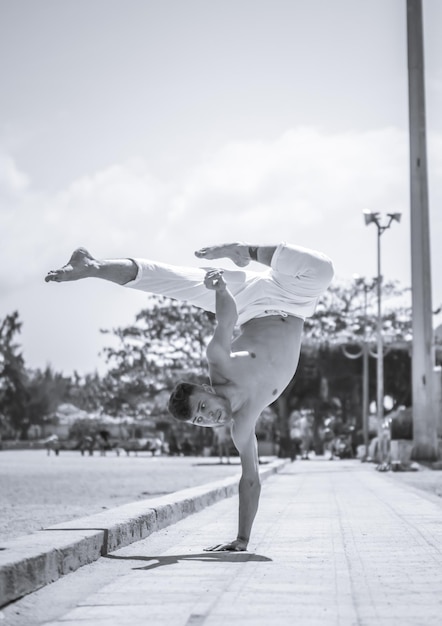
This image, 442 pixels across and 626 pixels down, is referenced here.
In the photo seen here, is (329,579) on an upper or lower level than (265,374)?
lower

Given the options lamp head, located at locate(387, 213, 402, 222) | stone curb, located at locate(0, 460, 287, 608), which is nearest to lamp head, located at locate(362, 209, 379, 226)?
lamp head, located at locate(387, 213, 402, 222)

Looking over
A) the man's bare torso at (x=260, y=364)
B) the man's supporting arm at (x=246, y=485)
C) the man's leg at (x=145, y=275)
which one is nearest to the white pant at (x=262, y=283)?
the man's leg at (x=145, y=275)

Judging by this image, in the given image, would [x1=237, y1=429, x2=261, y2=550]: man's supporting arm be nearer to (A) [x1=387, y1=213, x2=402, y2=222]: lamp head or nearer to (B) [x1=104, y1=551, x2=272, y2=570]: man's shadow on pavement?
(B) [x1=104, y1=551, x2=272, y2=570]: man's shadow on pavement

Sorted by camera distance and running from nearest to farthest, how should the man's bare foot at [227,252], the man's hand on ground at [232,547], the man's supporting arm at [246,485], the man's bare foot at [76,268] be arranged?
the man's bare foot at [76,268] → the man's hand on ground at [232,547] → the man's supporting arm at [246,485] → the man's bare foot at [227,252]

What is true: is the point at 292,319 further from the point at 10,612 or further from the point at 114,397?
the point at 114,397

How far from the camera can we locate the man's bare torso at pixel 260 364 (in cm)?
645

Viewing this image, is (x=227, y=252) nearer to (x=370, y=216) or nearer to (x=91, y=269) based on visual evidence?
(x=91, y=269)

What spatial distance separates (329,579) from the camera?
16.8 ft

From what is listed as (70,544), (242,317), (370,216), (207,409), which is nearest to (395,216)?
(370,216)

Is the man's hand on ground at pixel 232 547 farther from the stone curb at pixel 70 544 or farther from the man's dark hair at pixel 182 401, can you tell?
the man's dark hair at pixel 182 401

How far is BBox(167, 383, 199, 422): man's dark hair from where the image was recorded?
5.92 meters

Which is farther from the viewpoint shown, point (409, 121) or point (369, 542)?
point (409, 121)

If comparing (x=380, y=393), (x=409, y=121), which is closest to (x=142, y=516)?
(x=409, y=121)

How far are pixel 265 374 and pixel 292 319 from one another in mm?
611
